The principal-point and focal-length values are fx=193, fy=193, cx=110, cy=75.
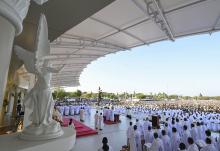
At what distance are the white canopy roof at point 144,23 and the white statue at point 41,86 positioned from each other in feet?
14.1

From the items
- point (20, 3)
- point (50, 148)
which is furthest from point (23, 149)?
point (20, 3)

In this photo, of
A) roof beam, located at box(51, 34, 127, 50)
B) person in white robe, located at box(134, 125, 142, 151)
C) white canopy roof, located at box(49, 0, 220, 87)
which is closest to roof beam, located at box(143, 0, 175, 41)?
white canopy roof, located at box(49, 0, 220, 87)

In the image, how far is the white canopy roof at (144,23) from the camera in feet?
26.3

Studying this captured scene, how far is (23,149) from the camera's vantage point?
86.2 inches

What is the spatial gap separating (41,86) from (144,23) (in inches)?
307

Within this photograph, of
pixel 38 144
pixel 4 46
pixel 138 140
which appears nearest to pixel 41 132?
pixel 38 144

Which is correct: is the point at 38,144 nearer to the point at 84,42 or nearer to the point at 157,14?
the point at 157,14

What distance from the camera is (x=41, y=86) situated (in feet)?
10.1

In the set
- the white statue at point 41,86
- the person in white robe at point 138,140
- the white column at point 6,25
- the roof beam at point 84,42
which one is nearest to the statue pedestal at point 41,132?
the white statue at point 41,86

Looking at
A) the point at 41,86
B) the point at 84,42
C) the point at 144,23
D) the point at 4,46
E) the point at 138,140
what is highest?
the point at 144,23

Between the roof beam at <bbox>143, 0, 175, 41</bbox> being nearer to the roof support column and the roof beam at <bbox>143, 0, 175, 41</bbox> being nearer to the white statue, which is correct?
the white statue

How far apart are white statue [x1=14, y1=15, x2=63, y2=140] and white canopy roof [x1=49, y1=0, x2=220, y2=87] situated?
4303 mm

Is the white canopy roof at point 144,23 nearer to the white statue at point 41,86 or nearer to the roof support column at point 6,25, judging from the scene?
the white statue at point 41,86

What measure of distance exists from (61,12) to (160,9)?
478 cm
